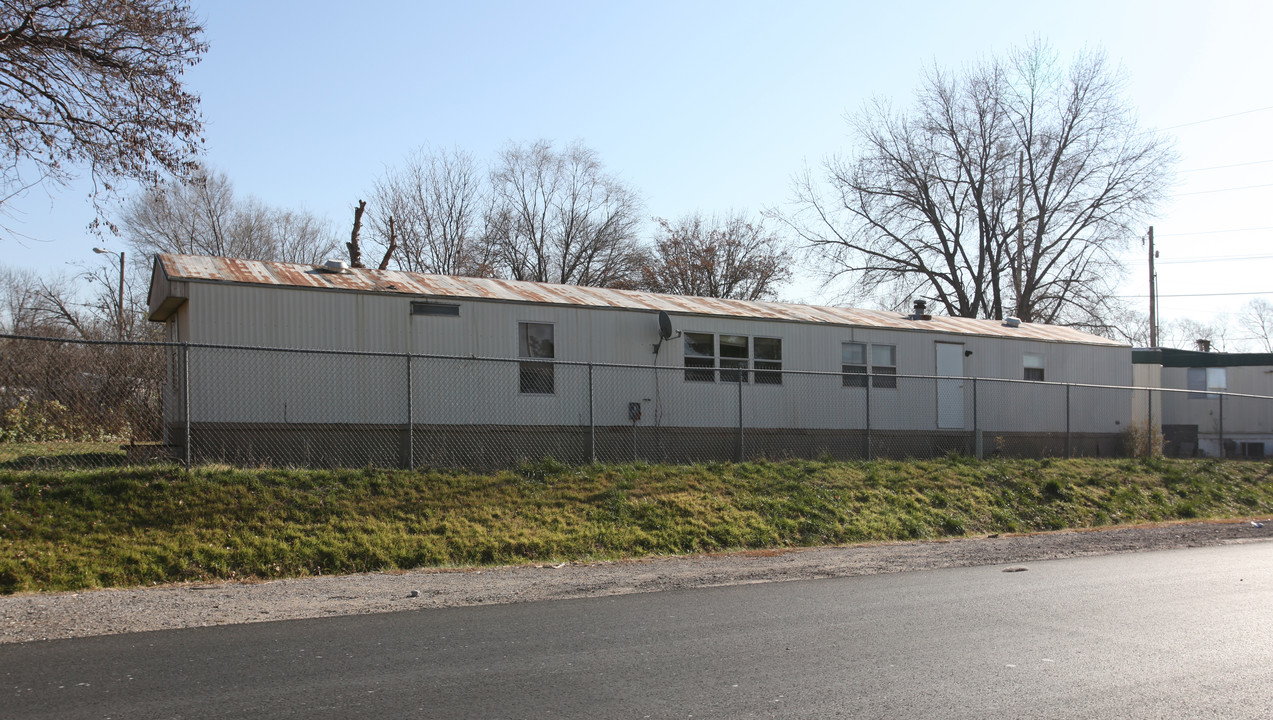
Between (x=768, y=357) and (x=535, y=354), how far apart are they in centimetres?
482

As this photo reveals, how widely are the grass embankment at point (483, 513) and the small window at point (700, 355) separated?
279 centimetres

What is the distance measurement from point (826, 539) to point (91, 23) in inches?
454

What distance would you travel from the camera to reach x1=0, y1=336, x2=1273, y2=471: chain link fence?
43.4 feet

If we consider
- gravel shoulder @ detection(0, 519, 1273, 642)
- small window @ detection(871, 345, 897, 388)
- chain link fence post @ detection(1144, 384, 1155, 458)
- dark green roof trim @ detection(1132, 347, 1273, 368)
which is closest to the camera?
gravel shoulder @ detection(0, 519, 1273, 642)

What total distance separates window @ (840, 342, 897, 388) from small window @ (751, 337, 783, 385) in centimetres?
153

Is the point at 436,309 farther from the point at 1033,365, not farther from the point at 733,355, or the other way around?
the point at 1033,365

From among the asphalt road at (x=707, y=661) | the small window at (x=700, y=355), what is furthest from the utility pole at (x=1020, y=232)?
the asphalt road at (x=707, y=661)

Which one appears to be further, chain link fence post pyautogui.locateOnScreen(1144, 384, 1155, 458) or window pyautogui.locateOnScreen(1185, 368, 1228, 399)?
window pyautogui.locateOnScreen(1185, 368, 1228, 399)

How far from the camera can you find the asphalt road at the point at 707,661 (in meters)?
4.57

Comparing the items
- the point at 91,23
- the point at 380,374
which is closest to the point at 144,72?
the point at 91,23

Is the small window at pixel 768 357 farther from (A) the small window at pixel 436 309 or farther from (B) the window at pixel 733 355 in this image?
(A) the small window at pixel 436 309

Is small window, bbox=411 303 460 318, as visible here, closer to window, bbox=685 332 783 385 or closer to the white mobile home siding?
the white mobile home siding

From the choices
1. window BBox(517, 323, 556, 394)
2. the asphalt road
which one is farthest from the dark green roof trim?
the asphalt road

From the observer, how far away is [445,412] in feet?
48.4
